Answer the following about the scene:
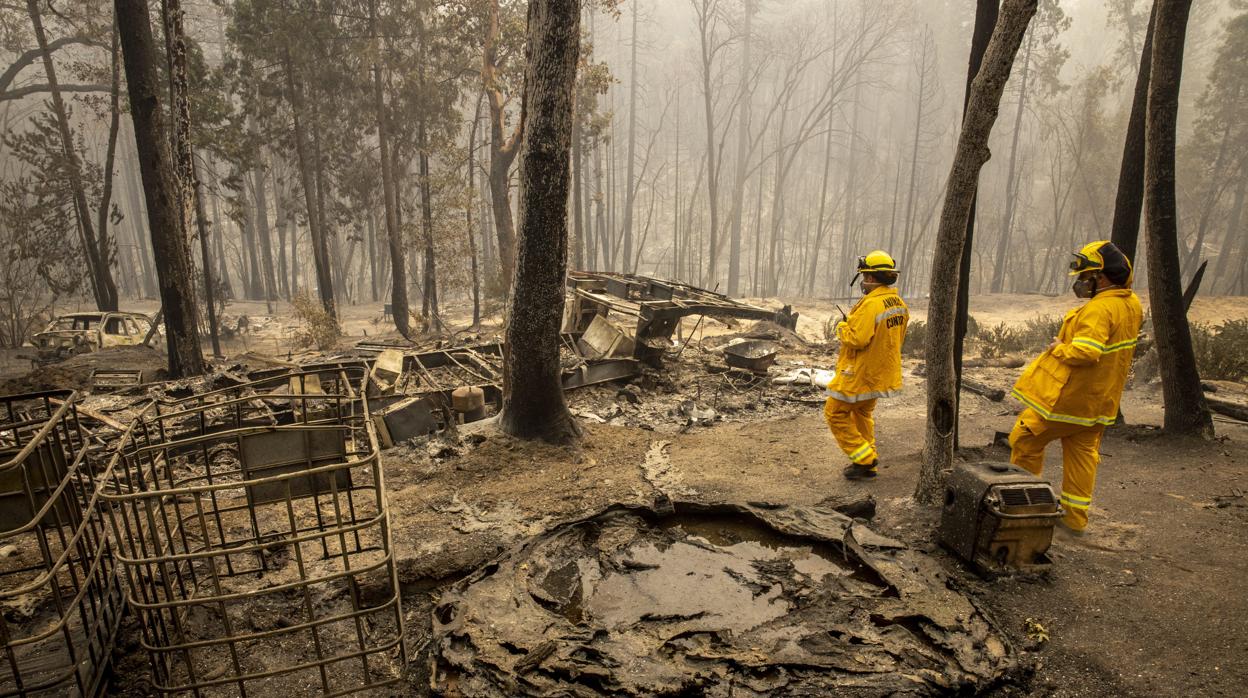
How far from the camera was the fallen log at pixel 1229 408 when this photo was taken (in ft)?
21.8

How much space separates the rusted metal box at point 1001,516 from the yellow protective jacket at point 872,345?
132cm

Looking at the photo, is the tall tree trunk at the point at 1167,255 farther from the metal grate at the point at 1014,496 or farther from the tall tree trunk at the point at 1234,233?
the tall tree trunk at the point at 1234,233

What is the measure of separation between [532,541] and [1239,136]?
36291 millimetres

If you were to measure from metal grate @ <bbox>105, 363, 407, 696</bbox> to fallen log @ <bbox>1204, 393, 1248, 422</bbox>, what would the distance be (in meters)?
8.79

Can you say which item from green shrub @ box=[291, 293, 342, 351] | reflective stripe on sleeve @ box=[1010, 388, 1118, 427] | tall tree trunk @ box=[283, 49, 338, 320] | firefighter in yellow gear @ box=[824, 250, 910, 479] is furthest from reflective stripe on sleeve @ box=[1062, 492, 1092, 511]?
tall tree trunk @ box=[283, 49, 338, 320]

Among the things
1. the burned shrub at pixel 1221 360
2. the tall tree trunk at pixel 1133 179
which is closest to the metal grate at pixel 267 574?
the tall tree trunk at pixel 1133 179

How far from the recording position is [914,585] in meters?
3.43

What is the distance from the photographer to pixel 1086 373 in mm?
3963

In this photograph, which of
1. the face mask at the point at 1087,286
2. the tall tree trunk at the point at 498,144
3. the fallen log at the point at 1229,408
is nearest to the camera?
the face mask at the point at 1087,286

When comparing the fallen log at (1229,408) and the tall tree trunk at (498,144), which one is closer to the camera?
the fallen log at (1229,408)

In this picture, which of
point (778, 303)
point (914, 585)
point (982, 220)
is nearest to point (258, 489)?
point (914, 585)

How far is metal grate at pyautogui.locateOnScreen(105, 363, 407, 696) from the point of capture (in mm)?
2574

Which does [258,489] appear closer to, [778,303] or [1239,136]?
[778,303]

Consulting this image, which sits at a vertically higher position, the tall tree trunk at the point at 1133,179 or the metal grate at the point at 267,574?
the tall tree trunk at the point at 1133,179
